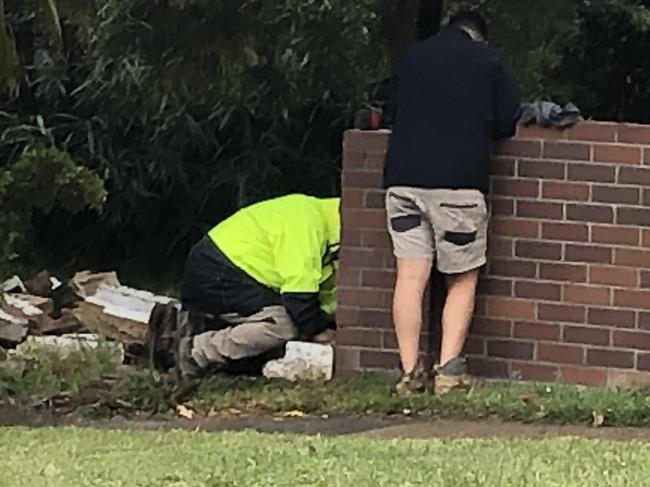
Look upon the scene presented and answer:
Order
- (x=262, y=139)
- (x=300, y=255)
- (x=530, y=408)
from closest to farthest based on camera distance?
(x=530, y=408)
(x=300, y=255)
(x=262, y=139)

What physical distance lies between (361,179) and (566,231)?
97 centimetres

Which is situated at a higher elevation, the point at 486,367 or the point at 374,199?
the point at 374,199

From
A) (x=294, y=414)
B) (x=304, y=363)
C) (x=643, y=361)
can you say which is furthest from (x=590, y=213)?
(x=294, y=414)

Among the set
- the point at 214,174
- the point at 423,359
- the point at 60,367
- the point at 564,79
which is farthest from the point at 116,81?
the point at 423,359

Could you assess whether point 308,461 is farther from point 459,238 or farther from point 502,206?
point 502,206

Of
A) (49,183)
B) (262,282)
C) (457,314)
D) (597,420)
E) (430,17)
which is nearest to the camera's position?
(597,420)

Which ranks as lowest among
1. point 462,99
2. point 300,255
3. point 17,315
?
point 17,315

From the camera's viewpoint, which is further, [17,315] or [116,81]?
[116,81]

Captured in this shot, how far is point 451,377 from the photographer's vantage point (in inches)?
277

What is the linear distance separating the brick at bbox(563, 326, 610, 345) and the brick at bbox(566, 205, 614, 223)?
1.58 ft

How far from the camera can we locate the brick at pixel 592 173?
7.23m

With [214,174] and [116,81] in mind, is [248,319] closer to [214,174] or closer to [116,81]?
[116,81]

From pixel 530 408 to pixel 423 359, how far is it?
85cm

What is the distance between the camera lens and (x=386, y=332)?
7.48 meters
